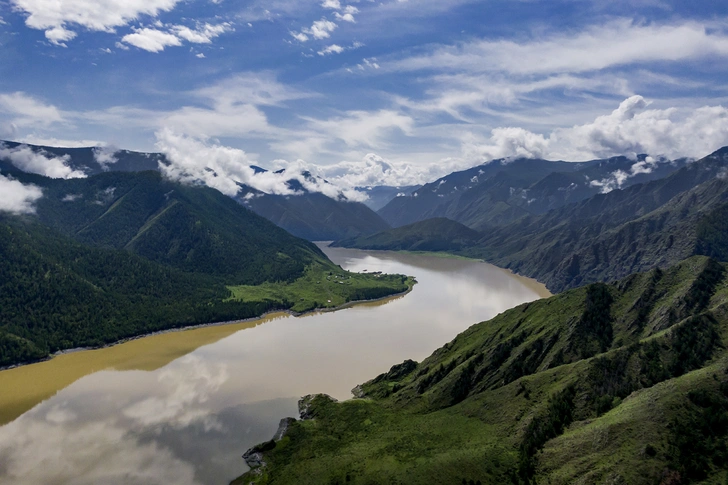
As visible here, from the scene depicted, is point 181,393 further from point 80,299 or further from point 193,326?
point 80,299

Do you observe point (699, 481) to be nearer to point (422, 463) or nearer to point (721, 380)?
point (721, 380)

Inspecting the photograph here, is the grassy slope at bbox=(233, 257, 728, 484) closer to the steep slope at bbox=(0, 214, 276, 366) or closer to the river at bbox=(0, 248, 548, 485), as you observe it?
the river at bbox=(0, 248, 548, 485)

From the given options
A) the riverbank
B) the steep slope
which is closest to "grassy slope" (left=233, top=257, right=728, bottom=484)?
the riverbank

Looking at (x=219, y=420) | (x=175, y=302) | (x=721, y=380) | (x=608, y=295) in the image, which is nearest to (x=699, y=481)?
(x=721, y=380)

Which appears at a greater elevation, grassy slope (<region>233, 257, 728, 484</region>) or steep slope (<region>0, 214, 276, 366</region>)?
steep slope (<region>0, 214, 276, 366</region>)

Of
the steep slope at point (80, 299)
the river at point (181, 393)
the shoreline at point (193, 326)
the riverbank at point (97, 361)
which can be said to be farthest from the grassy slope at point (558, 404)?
the steep slope at point (80, 299)

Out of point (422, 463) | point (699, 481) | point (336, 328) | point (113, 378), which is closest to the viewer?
point (699, 481)

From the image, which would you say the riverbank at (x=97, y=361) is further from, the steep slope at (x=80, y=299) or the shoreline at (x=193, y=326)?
the steep slope at (x=80, y=299)
